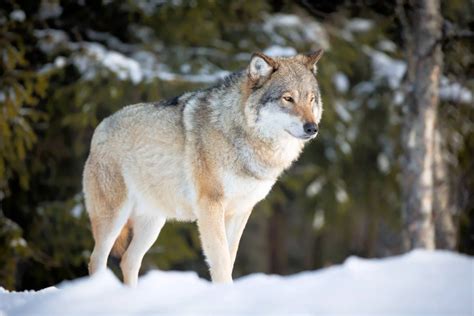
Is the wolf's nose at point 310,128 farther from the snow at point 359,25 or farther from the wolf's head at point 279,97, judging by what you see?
the snow at point 359,25

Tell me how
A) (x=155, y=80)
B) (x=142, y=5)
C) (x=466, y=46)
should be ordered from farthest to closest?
1. (x=142, y=5)
2. (x=155, y=80)
3. (x=466, y=46)

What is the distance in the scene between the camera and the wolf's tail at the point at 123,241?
5945 millimetres

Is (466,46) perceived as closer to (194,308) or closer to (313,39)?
(313,39)

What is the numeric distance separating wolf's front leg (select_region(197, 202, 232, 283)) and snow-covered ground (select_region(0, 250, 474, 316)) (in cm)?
159

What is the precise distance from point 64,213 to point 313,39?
4.77m

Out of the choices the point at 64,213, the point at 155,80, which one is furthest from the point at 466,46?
the point at 64,213

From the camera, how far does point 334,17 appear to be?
11.6 meters

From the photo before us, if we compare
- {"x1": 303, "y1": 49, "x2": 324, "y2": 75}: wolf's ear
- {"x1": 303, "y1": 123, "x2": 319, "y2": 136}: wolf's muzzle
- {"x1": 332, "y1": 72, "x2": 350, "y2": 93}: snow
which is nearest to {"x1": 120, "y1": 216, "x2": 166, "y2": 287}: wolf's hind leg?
{"x1": 303, "y1": 123, "x2": 319, "y2": 136}: wolf's muzzle

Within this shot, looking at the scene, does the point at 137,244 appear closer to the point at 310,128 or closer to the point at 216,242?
the point at 216,242

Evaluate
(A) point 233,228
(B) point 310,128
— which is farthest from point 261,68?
(A) point 233,228

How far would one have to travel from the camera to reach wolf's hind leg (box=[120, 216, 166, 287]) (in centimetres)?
589

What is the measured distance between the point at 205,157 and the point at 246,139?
37cm

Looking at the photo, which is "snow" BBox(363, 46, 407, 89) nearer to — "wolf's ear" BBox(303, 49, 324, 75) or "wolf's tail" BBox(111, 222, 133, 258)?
"wolf's ear" BBox(303, 49, 324, 75)

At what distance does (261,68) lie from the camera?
536 centimetres
